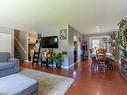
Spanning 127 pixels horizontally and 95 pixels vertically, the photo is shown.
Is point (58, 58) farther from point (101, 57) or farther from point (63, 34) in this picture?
point (101, 57)

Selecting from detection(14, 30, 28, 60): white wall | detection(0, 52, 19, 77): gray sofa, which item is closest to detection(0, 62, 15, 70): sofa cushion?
detection(0, 52, 19, 77): gray sofa

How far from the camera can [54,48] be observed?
5.88 meters

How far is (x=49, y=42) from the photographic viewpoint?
233 inches

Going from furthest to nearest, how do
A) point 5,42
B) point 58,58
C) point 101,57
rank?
point 5,42 → point 58,58 → point 101,57

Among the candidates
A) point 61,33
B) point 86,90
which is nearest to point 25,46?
point 61,33

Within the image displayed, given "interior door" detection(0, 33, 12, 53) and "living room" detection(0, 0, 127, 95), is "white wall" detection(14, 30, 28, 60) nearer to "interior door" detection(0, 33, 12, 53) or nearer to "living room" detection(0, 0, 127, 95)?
"living room" detection(0, 0, 127, 95)

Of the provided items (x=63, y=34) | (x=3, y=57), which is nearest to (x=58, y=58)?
(x=63, y=34)

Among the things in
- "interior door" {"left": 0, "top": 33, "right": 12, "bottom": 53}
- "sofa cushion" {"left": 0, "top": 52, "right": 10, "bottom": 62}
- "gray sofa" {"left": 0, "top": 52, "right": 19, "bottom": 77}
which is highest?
"interior door" {"left": 0, "top": 33, "right": 12, "bottom": 53}

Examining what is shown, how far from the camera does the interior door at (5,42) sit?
567cm

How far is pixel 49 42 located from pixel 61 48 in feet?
2.76

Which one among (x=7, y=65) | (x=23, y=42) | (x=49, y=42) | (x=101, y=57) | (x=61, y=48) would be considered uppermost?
(x=23, y=42)

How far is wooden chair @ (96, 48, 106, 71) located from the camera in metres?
4.76

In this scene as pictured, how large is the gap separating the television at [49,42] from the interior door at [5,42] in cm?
Result: 195

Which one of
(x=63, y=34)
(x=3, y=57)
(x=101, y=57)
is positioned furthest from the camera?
(x=63, y=34)
